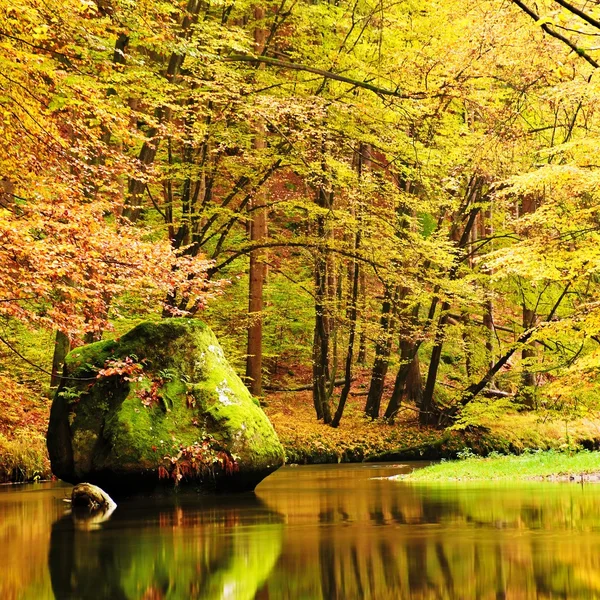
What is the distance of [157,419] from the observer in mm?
10875

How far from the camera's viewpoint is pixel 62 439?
1100 cm

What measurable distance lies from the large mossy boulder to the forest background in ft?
2.07

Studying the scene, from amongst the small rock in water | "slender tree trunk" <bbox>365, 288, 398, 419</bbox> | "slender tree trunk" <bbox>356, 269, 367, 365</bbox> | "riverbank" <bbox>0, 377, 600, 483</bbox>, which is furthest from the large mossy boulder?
"slender tree trunk" <bbox>365, 288, 398, 419</bbox>

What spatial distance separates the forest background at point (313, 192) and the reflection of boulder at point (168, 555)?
296cm

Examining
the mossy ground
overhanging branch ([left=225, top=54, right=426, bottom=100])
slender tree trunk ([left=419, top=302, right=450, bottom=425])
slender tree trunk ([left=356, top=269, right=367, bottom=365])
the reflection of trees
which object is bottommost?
the reflection of trees

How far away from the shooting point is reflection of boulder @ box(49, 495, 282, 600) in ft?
15.0

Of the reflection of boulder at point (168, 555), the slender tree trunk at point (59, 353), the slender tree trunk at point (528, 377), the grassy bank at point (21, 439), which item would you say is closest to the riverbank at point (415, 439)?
the slender tree trunk at point (528, 377)

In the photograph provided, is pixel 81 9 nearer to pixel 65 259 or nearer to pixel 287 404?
pixel 65 259

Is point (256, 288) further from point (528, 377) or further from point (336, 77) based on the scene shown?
point (528, 377)

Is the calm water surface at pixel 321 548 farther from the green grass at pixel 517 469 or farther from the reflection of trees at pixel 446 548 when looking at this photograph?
the green grass at pixel 517 469

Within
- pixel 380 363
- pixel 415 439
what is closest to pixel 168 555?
pixel 415 439

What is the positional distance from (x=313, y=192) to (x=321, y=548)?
21.9 m

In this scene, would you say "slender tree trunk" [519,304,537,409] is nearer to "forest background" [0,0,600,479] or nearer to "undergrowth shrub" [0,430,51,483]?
"forest background" [0,0,600,479]

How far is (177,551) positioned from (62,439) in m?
5.53
